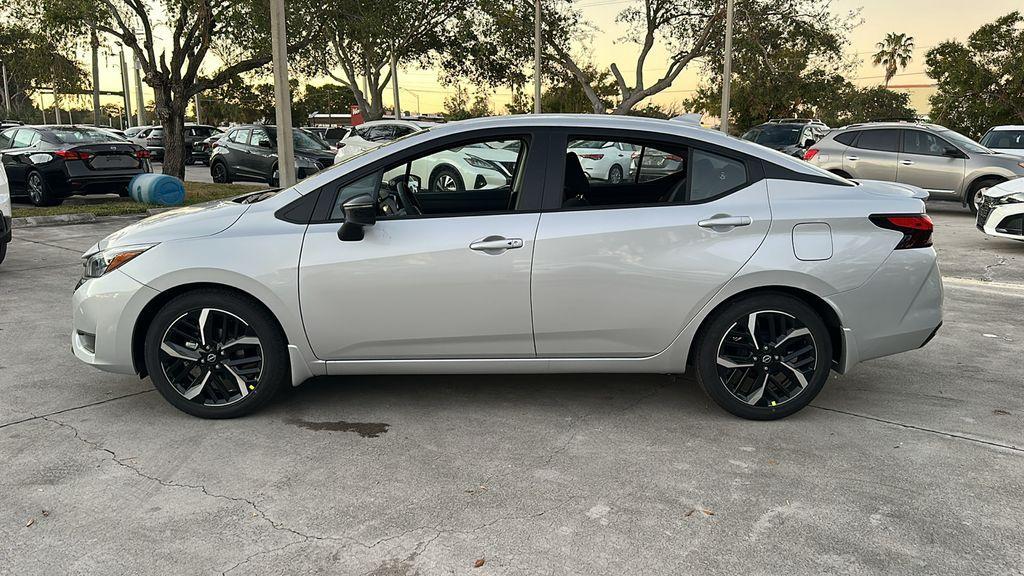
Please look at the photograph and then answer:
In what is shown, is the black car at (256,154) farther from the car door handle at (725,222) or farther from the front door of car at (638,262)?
the car door handle at (725,222)

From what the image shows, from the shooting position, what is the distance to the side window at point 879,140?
14926 millimetres

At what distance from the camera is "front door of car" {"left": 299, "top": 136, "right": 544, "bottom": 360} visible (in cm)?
414

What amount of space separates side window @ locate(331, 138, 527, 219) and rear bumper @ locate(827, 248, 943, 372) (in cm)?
185

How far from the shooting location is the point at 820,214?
4.21m

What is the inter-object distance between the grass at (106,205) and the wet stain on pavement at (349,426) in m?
10.7

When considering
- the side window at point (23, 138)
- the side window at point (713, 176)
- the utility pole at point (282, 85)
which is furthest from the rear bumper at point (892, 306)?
the side window at point (23, 138)

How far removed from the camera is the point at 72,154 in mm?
14227

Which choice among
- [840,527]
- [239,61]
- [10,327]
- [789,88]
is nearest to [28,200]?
[239,61]

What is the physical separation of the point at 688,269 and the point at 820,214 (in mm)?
750

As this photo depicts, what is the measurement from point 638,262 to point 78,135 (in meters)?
13.9

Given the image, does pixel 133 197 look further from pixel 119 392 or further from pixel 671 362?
pixel 671 362

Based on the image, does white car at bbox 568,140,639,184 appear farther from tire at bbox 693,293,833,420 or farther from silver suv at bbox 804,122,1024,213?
silver suv at bbox 804,122,1024,213

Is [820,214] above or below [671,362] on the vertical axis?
above

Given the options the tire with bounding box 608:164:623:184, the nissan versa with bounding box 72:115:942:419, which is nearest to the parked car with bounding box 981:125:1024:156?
the tire with bounding box 608:164:623:184
